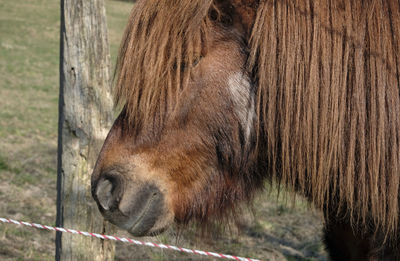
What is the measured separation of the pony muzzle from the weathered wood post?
106cm

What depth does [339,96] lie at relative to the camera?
6.07 ft

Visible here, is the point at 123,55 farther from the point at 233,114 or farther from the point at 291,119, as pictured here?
the point at 291,119

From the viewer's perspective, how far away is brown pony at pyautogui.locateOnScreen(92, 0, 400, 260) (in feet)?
6.05

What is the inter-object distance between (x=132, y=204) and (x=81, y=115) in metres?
1.18

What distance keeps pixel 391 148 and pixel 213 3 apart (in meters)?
0.90

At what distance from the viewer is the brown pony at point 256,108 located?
184 cm

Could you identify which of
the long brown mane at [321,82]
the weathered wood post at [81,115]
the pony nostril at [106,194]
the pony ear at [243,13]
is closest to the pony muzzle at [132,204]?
the pony nostril at [106,194]

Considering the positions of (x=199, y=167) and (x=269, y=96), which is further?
(x=199, y=167)

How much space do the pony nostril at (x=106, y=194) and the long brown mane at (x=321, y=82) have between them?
0.30 m

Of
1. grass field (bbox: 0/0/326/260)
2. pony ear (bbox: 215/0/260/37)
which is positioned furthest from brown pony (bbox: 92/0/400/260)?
grass field (bbox: 0/0/326/260)

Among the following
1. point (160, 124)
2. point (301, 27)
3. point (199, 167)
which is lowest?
point (199, 167)

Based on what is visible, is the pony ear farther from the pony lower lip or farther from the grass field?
the grass field

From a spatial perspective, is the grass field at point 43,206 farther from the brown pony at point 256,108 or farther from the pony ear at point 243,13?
the pony ear at point 243,13

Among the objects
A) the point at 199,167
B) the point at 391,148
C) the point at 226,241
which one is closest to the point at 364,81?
the point at 391,148
